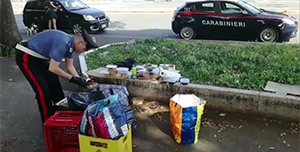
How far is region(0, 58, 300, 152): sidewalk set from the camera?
3.45 m

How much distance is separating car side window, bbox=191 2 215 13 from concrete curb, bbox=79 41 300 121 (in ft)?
17.1

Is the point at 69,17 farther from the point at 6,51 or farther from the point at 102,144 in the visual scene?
the point at 102,144

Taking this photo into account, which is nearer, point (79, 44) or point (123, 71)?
point (79, 44)

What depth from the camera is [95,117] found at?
278 centimetres

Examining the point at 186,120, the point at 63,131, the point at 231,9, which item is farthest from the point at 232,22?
the point at 63,131

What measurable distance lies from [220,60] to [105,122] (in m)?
3.56

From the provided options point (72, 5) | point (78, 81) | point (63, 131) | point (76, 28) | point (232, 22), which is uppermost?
point (72, 5)

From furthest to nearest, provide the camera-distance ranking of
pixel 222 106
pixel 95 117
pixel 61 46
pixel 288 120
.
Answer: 1. pixel 222 106
2. pixel 288 120
3. pixel 61 46
4. pixel 95 117

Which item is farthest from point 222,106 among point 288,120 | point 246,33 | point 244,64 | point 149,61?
point 246,33

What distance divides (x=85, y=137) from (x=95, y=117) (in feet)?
0.88

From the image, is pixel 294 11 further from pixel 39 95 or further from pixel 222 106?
pixel 39 95

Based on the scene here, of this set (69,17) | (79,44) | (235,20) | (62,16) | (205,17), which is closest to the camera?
(79,44)

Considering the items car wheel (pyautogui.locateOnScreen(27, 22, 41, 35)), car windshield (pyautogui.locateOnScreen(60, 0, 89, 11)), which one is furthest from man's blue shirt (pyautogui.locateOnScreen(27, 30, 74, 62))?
car wheel (pyautogui.locateOnScreen(27, 22, 41, 35))

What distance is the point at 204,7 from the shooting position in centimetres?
904
